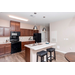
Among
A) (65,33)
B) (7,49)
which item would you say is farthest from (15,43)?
(65,33)

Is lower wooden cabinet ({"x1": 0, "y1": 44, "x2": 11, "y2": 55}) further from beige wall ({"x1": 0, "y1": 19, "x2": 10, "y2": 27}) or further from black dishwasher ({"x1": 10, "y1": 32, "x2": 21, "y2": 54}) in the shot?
beige wall ({"x1": 0, "y1": 19, "x2": 10, "y2": 27})

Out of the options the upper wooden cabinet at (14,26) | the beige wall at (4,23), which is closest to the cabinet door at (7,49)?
the upper wooden cabinet at (14,26)

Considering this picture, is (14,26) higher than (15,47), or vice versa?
(14,26)

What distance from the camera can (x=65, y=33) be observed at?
336 centimetres

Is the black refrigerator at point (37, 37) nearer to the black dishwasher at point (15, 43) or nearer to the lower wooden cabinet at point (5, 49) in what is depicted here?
the black dishwasher at point (15, 43)

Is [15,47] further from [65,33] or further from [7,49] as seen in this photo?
[65,33]

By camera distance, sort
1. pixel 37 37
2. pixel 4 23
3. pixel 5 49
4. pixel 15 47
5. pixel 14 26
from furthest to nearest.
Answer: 1. pixel 37 37
2. pixel 14 26
3. pixel 15 47
4. pixel 4 23
5. pixel 5 49

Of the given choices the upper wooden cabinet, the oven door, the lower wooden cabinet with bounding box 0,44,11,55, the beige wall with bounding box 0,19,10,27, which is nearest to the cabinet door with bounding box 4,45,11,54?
the lower wooden cabinet with bounding box 0,44,11,55

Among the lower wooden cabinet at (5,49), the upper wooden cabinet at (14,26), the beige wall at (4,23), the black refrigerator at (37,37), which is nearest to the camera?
the lower wooden cabinet at (5,49)

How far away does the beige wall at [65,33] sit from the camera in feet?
10.0

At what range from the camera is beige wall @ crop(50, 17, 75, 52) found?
10.0 feet
